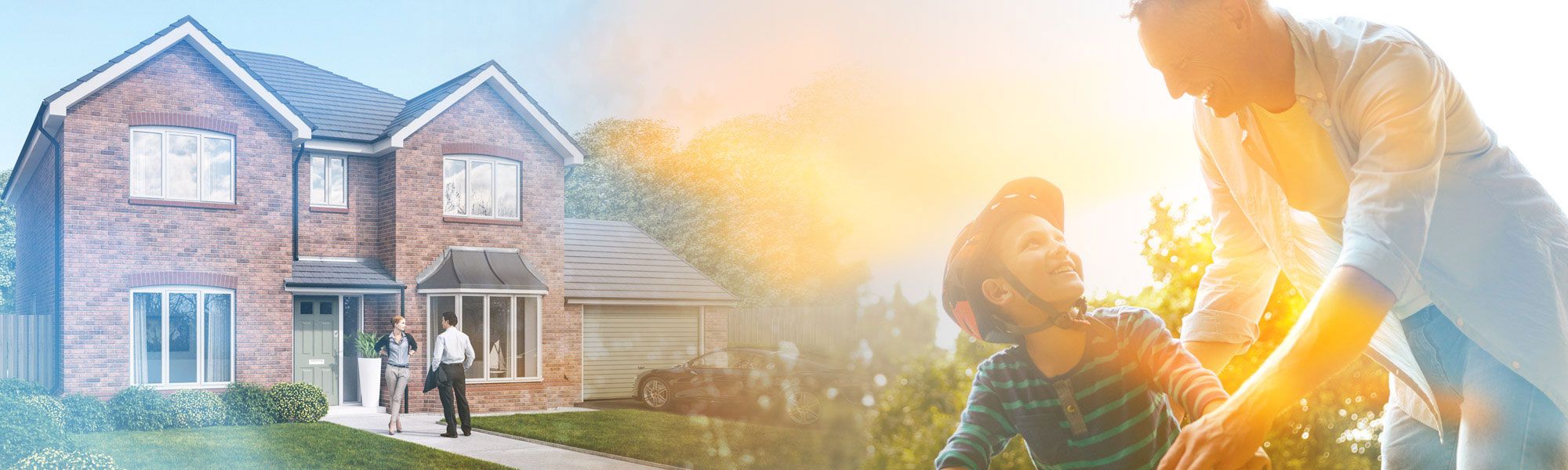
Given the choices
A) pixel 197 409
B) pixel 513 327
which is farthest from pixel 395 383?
pixel 197 409

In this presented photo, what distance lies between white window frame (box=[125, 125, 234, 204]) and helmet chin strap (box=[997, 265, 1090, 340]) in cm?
312

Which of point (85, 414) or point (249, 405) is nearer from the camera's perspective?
point (85, 414)

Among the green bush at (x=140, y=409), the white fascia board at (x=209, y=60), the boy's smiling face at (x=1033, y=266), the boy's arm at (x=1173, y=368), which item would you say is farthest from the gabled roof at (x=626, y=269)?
the boy's arm at (x=1173, y=368)

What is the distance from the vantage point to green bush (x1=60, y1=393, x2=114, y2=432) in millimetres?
3723

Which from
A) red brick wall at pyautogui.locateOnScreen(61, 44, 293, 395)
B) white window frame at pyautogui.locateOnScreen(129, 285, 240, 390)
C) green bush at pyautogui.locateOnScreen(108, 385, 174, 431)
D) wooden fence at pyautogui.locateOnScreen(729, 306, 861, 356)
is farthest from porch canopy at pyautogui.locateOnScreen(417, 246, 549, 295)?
green bush at pyautogui.locateOnScreen(108, 385, 174, 431)

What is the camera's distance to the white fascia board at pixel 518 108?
4.05 m

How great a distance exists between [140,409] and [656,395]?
164cm

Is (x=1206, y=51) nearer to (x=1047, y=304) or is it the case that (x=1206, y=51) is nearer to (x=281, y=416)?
(x=1047, y=304)

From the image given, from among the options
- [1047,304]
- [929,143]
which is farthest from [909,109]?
[1047,304]

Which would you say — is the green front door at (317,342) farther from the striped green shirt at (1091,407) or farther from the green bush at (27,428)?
the striped green shirt at (1091,407)

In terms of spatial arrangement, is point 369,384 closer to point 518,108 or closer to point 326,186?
point 326,186

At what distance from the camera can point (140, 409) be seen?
371 centimetres

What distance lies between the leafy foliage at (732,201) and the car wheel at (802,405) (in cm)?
29

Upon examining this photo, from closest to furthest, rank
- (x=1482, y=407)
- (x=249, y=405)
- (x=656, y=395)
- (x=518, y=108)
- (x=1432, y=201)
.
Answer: (x=1432, y=201) → (x=1482, y=407) → (x=249, y=405) → (x=656, y=395) → (x=518, y=108)
